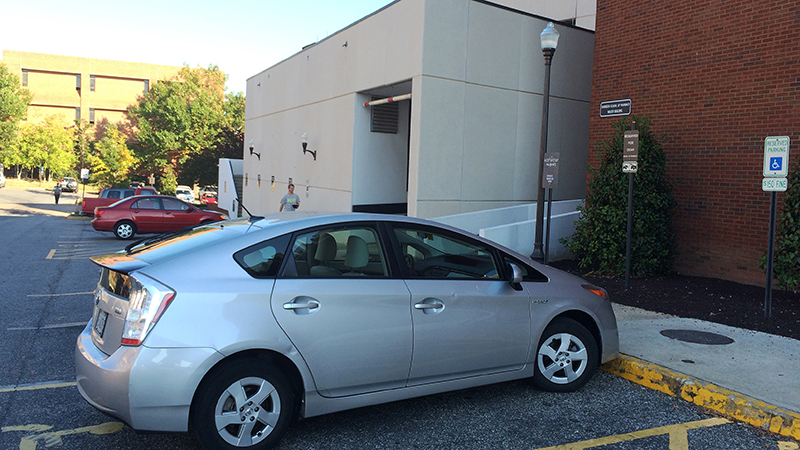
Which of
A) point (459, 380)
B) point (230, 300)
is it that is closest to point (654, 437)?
point (459, 380)

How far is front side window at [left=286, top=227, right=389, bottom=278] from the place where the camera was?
4.00m

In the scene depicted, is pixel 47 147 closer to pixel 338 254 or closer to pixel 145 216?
pixel 145 216

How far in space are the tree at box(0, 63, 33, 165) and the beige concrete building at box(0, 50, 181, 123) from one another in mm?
9513

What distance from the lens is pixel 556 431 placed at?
14.2ft

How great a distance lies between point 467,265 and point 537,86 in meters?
11.2

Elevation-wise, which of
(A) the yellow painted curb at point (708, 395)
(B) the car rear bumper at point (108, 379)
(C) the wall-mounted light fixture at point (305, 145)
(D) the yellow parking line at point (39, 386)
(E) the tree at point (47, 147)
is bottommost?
(D) the yellow parking line at point (39, 386)

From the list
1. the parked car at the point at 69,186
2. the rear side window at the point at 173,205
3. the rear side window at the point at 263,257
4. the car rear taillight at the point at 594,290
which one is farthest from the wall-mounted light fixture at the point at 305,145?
the parked car at the point at 69,186

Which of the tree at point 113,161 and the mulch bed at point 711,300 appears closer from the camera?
the mulch bed at point 711,300

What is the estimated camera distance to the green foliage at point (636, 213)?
10.2 meters

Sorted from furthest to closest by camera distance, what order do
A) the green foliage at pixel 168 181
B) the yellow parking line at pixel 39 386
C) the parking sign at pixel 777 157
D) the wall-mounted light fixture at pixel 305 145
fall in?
the green foliage at pixel 168 181 < the wall-mounted light fixture at pixel 305 145 < the parking sign at pixel 777 157 < the yellow parking line at pixel 39 386

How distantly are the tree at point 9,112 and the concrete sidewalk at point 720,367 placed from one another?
3147 inches

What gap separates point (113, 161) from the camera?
63469mm

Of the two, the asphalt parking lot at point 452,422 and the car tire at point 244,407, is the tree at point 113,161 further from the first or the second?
the car tire at point 244,407

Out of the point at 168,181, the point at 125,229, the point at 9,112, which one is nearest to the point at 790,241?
the point at 125,229
